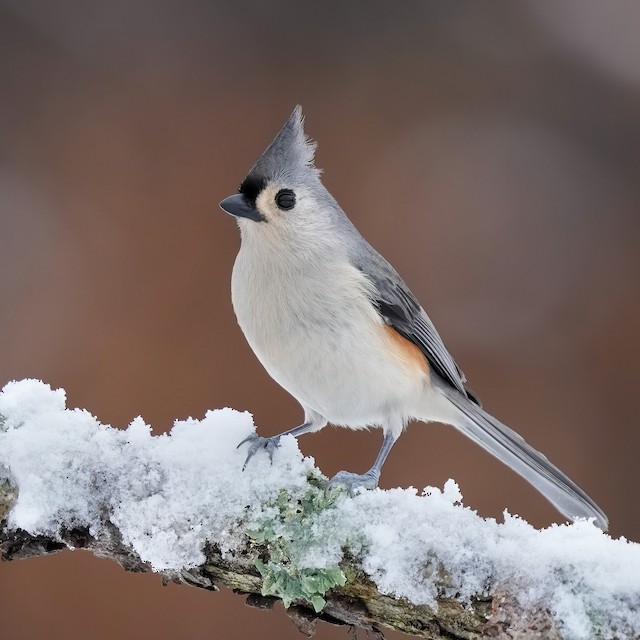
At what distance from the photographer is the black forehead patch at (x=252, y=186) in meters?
1.67

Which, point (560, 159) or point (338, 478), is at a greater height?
point (560, 159)

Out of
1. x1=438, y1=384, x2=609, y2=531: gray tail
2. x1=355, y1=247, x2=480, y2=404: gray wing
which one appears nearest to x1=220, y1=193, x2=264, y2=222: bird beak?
x1=355, y1=247, x2=480, y2=404: gray wing

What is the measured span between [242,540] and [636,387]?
6.23ft

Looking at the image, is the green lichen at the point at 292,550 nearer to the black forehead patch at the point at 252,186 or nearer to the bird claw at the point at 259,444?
the bird claw at the point at 259,444

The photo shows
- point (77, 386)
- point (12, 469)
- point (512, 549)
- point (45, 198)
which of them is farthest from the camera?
point (45, 198)

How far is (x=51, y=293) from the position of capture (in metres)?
2.46

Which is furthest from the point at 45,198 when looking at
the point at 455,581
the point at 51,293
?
the point at 455,581

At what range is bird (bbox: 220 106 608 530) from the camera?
165 centimetres

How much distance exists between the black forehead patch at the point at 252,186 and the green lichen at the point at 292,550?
0.73 metres

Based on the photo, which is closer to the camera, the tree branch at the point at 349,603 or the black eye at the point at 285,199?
the tree branch at the point at 349,603

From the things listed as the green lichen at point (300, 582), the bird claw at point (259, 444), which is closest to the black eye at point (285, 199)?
the bird claw at point (259, 444)

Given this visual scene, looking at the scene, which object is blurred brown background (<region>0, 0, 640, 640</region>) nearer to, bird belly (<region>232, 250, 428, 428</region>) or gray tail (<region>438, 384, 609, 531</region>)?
gray tail (<region>438, 384, 609, 531</region>)

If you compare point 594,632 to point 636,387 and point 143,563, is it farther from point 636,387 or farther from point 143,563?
point 636,387

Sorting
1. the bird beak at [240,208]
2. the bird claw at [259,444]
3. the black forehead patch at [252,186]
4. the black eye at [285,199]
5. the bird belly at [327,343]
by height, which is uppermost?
the black eye at [285,199]
